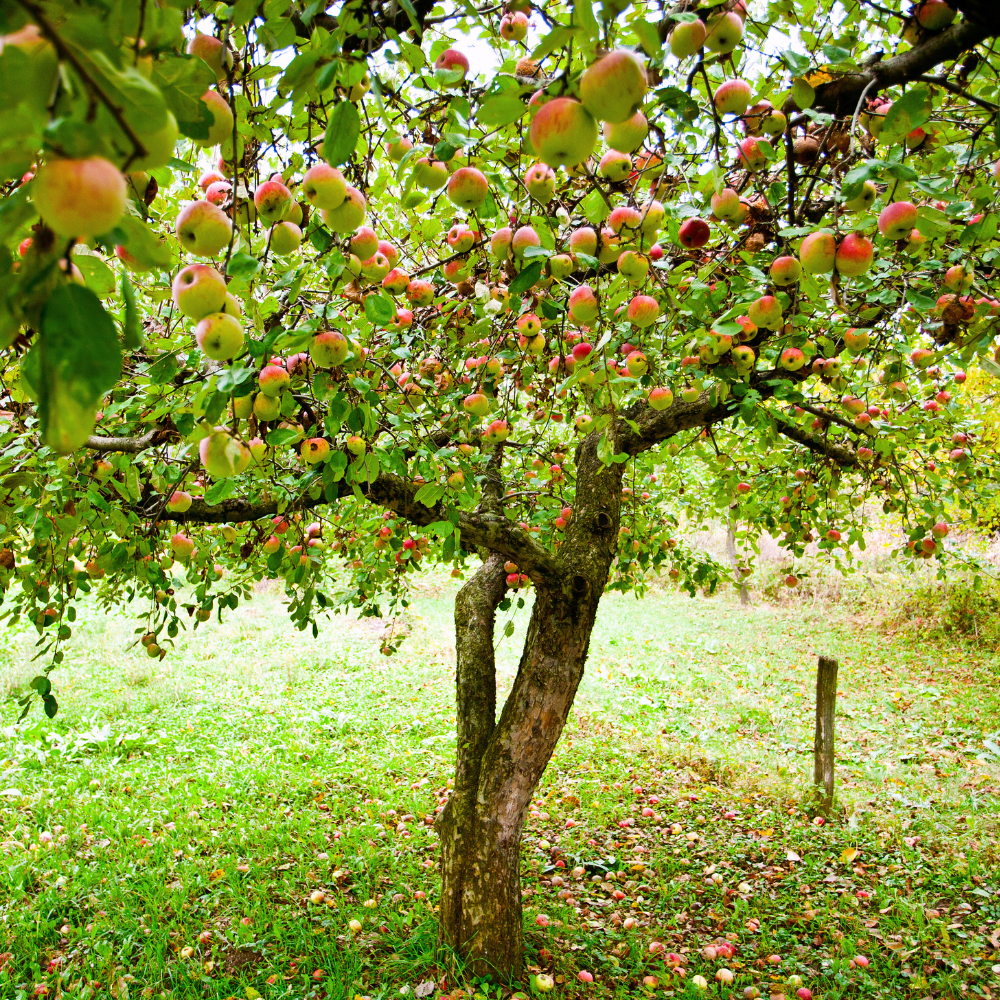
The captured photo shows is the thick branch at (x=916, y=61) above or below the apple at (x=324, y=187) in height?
above

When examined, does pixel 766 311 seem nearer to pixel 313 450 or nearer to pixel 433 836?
pixel 313 450

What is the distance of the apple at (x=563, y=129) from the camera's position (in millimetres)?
845

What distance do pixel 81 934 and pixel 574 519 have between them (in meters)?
3.46

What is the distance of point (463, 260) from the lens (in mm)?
1764

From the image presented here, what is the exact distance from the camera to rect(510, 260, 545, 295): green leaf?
1.13 meters

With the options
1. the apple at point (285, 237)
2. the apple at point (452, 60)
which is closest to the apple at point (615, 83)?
the apple at point (285, 237)

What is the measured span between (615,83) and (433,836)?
4.85 meters

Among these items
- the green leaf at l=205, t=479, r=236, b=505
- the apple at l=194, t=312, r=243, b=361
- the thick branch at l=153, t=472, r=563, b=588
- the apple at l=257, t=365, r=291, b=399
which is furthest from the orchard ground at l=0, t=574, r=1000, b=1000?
the apple at l=194, t=312, r=243, b=361

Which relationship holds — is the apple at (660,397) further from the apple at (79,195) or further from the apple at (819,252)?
the apple at (79,195)

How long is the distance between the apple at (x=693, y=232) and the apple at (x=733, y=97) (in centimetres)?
22

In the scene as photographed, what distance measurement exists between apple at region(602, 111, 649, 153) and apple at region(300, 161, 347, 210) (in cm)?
42

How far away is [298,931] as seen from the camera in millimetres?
3566

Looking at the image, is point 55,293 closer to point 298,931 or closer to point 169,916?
point 298,931

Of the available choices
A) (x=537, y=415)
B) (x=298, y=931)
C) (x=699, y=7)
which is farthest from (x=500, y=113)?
(x=298, y=931)
